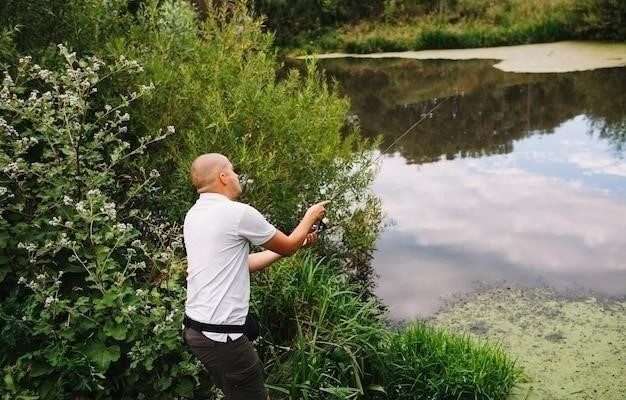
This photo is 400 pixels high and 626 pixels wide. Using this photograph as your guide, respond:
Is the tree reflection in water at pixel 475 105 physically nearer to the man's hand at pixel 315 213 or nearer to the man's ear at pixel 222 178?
the man's hand at pixel 315 213

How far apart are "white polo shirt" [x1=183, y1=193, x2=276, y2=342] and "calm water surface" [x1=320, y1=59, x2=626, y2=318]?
10.2 ft

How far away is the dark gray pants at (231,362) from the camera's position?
292 centimetres

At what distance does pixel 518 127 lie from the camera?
37.9ft

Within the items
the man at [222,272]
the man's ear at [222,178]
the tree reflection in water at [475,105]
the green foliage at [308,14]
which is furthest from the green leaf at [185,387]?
the green foliage at [308,14]

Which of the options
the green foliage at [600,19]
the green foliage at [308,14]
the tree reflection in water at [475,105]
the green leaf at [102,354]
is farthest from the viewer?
the green foliage at [308,14]

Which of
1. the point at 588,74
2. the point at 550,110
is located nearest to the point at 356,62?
the point at 588,74

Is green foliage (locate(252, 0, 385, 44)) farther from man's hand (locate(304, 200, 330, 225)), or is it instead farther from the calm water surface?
man's hand (locate(304, 200, 330, 225))

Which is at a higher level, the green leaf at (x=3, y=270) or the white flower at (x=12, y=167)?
the white flower at (x=12, y=167)

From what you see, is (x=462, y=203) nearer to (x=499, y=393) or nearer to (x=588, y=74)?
(x=499, y=393)

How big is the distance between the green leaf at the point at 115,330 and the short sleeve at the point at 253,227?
952 millimetres

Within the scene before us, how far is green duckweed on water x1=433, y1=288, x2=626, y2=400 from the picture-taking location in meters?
4.50

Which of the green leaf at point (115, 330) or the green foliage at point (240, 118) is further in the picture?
the green foliage at point (240, 118)

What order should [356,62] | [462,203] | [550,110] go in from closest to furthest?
[462,203] < [550,110] < [356,62]

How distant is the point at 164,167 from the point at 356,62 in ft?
49.4
